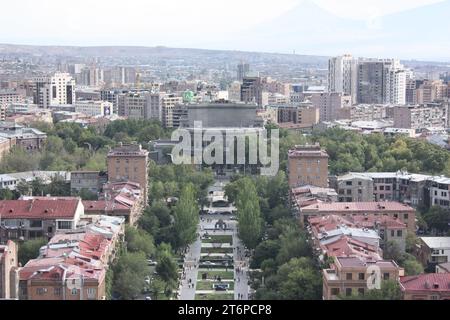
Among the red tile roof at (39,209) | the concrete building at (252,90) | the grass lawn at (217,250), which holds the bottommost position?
the grass lawn at (217,250)

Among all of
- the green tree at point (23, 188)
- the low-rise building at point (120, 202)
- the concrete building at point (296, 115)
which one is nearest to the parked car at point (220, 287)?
the low-rise building at point (120, 202)

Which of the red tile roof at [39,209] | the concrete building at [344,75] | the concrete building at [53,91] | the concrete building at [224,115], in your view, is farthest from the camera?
the concrete building at [344,75]

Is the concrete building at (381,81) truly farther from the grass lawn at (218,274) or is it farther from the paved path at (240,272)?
the grass lawn at (218,274)

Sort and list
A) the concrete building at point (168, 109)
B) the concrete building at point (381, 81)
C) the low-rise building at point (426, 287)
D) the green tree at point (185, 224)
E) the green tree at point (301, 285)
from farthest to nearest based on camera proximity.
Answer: the concrete building at point (381, 81)
the concrete building at point (168, 109)
the green tree at point (185, 224)
the green tree at point (301, 285)
the low-rise building at point (426, 287)

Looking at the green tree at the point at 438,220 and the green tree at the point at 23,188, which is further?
the green tree at the point at 23,188

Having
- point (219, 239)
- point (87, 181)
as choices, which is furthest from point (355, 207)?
point (87, 181)

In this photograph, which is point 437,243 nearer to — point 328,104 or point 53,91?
point 328,104

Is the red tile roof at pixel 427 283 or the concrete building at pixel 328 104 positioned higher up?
the concrete building at pixel 328 104
